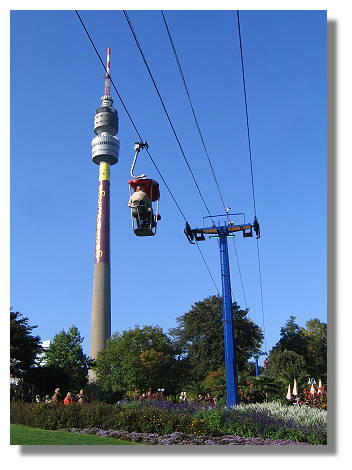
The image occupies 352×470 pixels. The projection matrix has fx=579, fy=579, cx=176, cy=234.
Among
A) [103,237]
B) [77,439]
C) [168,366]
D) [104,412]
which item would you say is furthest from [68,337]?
[77,439]

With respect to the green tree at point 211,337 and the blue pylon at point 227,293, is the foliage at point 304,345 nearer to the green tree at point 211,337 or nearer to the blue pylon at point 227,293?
the green tree at point 211,337

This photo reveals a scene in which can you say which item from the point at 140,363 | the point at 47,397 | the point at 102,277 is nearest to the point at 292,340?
the point at 140,363

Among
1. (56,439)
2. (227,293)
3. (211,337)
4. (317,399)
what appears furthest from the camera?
(211,337)

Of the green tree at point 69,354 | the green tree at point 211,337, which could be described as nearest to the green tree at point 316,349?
the green tree at point 211,337

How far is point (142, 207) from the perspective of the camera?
46.5ft

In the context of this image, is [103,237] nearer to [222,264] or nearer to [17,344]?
[17,344]

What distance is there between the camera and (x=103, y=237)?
69938mm

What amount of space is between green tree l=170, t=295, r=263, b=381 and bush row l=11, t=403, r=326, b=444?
31.8 m

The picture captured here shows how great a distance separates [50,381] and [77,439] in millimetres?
24093

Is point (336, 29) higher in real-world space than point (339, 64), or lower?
higher

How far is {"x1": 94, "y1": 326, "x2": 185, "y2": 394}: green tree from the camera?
36375mm

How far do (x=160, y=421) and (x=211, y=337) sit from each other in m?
36.2

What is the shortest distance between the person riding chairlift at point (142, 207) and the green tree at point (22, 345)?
21328 millimetres

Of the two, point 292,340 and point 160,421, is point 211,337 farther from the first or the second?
point 160,421
